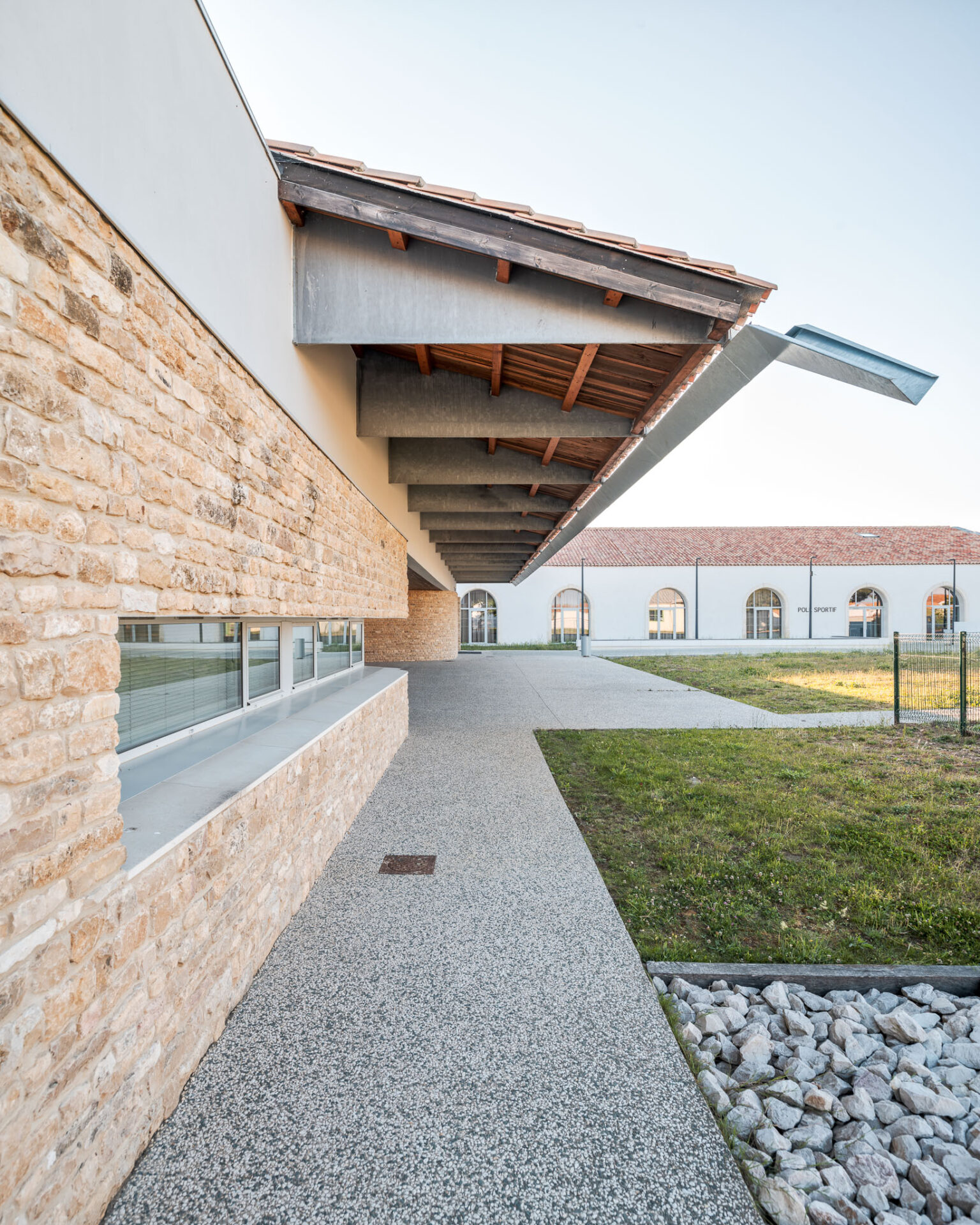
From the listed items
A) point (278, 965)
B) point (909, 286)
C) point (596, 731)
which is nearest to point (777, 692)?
point (596, 731)

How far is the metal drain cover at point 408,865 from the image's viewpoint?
13.9 feet

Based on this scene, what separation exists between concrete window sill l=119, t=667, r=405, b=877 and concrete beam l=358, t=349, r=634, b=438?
2.86 metres

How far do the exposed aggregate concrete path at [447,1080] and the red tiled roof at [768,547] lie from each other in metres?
30.9

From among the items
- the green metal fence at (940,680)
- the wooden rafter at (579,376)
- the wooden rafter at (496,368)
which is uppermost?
the wooden rafter at (496,368)

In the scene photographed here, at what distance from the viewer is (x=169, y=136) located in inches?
92.5

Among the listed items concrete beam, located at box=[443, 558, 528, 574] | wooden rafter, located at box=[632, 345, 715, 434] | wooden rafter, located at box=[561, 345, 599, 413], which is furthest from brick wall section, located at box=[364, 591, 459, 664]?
wooden rafter, located at box=[632, 345, 715, 434]

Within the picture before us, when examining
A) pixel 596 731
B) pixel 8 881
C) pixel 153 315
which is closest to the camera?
pixel 8 881

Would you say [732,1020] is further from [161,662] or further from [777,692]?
[777,692]

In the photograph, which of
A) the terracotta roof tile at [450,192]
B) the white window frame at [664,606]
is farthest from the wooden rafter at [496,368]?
the white window frame at [664,606]

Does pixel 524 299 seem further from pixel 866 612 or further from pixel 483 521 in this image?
pixel 866 612

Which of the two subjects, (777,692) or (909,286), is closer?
(909,286)

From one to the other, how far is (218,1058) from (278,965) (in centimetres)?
67

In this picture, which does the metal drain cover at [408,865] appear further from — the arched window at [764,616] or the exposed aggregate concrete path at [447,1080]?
the arched window at [764,616]

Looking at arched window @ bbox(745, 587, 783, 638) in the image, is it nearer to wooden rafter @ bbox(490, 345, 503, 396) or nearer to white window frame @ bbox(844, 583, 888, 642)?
white window frame @ bbox(844, 583, 888, 642)
